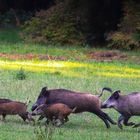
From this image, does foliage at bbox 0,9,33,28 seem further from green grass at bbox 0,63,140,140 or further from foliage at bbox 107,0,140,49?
green grass at bbox 0,63,140,140

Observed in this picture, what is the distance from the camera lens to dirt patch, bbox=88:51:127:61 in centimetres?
2983

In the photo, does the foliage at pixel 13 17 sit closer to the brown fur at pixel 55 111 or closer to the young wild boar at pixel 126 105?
the young wild boar at pixel 126 105

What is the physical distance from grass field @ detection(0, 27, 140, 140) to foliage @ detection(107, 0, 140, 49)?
1465mm

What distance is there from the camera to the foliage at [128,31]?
3300cm

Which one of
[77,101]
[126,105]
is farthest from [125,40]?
[126,105]

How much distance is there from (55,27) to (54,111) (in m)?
21.8

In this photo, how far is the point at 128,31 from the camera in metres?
33.6

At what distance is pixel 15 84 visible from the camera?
2030cm

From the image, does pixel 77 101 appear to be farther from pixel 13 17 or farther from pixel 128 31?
pixel 13 17

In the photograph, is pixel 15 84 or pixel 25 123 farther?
pixel 15 84

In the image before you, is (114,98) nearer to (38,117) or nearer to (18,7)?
(38,117)

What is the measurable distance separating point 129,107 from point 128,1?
20582mm

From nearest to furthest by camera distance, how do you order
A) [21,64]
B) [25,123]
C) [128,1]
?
[25,123], [21,64], [128,1]

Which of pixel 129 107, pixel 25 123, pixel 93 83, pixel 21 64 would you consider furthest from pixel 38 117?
pixel 21 64
